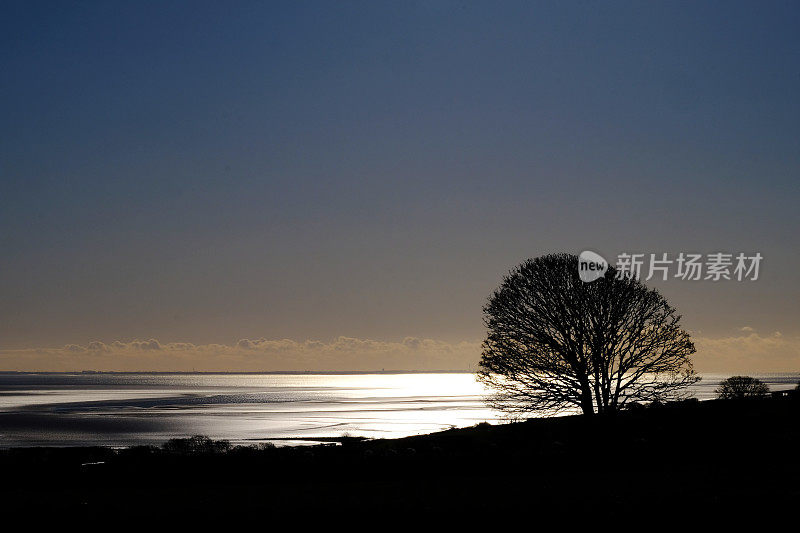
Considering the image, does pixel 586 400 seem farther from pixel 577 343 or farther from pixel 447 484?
pixel 447 484

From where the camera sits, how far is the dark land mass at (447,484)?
15.3m

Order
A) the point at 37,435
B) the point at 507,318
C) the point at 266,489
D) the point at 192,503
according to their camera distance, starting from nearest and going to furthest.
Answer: the point at 192,503, the point at 266,489, the point at 507,318, the point at 37,435

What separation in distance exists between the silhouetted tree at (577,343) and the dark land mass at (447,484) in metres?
5.62

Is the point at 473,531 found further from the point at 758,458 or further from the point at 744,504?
the point at 758,458

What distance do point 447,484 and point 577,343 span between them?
2092 cm

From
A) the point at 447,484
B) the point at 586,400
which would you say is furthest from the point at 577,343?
the point at 447,484

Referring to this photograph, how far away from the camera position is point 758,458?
24.9 meters

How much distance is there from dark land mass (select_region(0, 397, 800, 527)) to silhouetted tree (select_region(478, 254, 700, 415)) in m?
5.62

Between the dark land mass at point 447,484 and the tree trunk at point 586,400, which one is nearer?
the dark land mass at point 447,484

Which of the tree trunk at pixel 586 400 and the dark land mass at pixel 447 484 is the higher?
the tree trunk at pixel 586 400

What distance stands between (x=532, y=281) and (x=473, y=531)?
28.0 m

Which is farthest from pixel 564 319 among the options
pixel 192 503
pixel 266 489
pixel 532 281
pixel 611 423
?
pixel 192 503

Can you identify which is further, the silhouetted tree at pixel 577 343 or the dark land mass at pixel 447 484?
the silhouetted tree at pixel 577 343

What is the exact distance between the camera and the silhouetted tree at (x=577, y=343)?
39.2m
